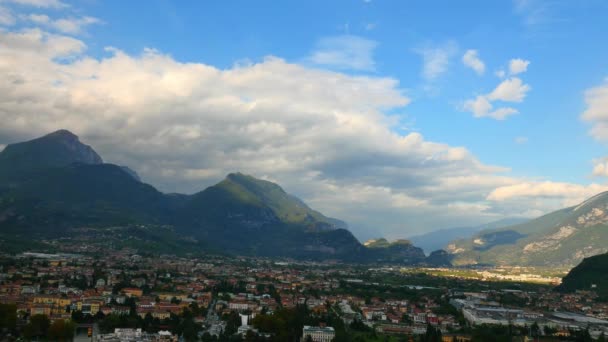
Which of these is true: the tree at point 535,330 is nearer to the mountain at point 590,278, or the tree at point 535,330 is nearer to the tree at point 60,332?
the tree at point 60,332

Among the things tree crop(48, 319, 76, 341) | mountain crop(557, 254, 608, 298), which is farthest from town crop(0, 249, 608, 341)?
mountain crop(557, 254, 608, 298)

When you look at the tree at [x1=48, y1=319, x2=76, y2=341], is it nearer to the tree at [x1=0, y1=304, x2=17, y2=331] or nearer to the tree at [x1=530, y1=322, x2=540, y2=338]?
the tree at [x1=0, y1=304, x2=17, y2=331]

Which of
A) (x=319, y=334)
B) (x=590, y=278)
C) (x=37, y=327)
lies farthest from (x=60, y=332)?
(x=590, y=278)

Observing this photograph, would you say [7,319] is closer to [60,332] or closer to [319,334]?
[60,332]

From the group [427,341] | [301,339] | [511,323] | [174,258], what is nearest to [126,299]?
[301,339]

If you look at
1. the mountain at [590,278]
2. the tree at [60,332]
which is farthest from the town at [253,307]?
the mountain at [590,278]

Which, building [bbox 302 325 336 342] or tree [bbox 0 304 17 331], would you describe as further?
building [bbox 302 325 336 342]
